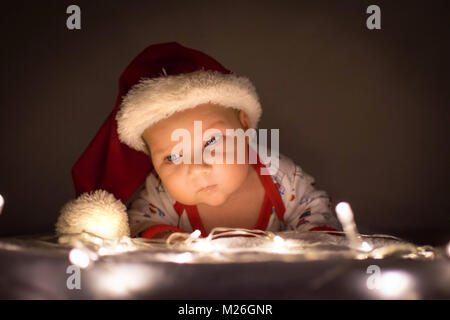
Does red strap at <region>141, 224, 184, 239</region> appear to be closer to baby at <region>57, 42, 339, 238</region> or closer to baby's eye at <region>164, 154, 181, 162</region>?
baby at <region>57, 42, 339, 238</region>

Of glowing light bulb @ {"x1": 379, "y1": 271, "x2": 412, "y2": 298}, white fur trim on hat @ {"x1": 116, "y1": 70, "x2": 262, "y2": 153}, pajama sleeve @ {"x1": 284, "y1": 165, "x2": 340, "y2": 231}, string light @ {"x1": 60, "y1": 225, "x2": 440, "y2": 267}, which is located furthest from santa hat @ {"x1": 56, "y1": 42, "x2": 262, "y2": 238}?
glowing light bulb @ {"x1": 379, "y1": 271, "x2": 412, "y2": 298}

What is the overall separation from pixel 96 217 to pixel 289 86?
2.78 feet

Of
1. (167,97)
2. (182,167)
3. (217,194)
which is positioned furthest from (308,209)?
(167,97)

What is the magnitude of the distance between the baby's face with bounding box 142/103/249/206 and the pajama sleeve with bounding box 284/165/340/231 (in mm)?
202

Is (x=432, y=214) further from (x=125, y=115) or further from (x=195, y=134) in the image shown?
(x=125, y=115)

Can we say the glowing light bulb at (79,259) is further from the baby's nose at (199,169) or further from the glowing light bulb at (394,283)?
the glowing light bulb at (394,283)

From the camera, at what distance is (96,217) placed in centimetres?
110

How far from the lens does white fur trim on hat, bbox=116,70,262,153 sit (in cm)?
113

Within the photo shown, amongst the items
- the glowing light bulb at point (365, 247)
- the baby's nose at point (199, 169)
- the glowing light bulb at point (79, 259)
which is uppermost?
the baby's nose at point (199, 169)

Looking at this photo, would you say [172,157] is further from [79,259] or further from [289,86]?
[289,86]

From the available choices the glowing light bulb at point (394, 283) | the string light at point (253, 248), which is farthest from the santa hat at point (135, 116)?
the glowing light bulb at point (394, 283)

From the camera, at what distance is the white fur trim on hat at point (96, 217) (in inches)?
43.1

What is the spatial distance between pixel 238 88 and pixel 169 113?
0.20m

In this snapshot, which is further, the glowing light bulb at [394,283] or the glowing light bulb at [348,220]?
the glowing light bulb at [348,220]
